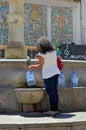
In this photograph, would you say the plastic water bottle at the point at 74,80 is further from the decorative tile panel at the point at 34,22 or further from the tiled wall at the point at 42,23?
the decorative tile panel at the point at 34,22

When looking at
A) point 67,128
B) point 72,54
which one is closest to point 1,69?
point 67,128

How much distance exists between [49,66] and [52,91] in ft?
→ 1.50

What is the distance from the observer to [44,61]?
23.2ft

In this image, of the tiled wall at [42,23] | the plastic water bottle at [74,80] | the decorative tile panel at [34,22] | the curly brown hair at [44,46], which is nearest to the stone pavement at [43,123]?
the curly brown hair at [44,46]

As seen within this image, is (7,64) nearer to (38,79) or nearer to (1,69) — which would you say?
(1,69)

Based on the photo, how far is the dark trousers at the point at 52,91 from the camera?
7.10 meters

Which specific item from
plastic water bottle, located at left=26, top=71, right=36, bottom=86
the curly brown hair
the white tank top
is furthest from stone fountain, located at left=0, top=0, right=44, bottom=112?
the curly brown hair

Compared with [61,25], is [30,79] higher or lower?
lower

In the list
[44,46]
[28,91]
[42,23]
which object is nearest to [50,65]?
[44,46]

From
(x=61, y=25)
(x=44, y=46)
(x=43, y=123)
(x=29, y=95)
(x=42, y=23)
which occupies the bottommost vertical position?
(x=43, y=123)

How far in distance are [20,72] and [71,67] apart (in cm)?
113

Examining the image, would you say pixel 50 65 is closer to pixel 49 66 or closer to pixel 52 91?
pixel 49 66

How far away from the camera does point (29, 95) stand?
7.25 metres

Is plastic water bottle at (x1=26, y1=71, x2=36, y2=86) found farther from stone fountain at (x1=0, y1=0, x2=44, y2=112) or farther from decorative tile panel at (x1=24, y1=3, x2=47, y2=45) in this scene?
decorative tile panel at (x1=24, y1=3, x2=47, y2=45)
